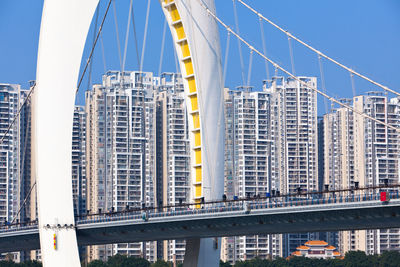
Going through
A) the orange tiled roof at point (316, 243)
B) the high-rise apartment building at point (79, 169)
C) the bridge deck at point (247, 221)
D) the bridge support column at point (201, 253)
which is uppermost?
the high-rise apartment building at point (79, 169)

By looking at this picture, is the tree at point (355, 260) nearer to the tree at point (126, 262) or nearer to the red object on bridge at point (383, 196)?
the tree at point (126, 262)

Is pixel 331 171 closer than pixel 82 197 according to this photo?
No

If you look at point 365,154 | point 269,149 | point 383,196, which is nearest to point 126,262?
point 269,149

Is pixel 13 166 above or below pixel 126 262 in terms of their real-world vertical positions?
above

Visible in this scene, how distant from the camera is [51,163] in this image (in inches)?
1451

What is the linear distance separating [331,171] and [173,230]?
A: 175 ft

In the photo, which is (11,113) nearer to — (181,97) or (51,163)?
(181,97)

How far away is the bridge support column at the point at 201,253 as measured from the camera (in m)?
40.5

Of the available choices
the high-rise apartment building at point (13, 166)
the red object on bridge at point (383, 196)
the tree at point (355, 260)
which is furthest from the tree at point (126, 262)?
the red object on bridge at point (383, 196)

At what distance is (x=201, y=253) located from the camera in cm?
4062

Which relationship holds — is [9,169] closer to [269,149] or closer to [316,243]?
[269,149]

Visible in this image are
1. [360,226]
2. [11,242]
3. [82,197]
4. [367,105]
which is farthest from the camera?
[367,105]

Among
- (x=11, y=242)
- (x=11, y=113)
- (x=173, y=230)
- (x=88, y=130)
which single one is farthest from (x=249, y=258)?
(x=173, y=230)

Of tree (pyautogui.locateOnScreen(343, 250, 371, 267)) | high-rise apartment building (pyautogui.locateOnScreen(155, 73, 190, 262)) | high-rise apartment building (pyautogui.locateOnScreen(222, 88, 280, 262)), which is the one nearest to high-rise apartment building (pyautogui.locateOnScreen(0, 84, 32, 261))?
high-rise apartment building (pyautogui.locateOnScreen(155, 73, 190, 262))
